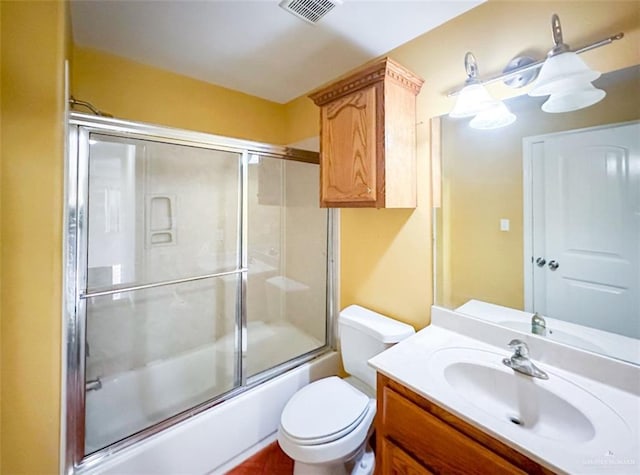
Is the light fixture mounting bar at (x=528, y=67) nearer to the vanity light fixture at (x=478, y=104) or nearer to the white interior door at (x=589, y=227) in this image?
the vanity light fixture at (x=478, y=104)

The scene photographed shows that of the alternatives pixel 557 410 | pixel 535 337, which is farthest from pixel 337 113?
pixel 557 410

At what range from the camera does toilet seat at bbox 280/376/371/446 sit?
1.22 meters

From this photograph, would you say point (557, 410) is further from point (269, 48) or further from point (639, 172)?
point (269, 48)

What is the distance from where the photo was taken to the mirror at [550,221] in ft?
3.17

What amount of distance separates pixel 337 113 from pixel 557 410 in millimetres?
1508

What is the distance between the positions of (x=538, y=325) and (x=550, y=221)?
424 mm

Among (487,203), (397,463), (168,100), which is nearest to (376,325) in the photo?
(397,463)

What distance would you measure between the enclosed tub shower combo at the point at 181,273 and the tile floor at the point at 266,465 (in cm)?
36

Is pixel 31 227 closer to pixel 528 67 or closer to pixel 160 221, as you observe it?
pixel 160 221

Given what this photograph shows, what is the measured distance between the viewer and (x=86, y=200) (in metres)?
1.30

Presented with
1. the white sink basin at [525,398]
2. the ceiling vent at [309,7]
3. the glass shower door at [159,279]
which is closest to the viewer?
the white sink basin at [525,398]

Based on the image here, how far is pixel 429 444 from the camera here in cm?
90

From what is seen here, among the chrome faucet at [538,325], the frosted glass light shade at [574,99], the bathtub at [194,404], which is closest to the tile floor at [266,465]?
A: the bathtub at [194,404]

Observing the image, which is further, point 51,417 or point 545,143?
point 545,143
